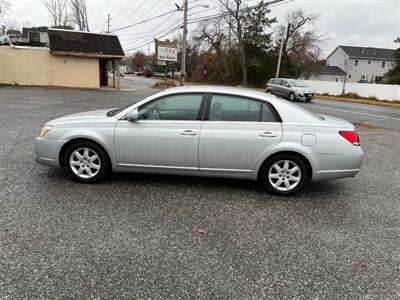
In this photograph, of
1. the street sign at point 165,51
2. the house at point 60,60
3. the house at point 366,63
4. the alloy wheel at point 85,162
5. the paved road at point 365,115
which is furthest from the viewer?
the house at point 366,63

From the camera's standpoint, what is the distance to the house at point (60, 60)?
72.9ft

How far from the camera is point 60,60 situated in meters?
23.2

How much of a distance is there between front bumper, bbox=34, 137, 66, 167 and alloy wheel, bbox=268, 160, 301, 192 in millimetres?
3038

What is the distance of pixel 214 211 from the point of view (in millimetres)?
4043

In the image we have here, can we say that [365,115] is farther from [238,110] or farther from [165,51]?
[165,51]

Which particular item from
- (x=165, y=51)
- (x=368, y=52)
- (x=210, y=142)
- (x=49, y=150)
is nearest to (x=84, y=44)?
(x=165, y=51)

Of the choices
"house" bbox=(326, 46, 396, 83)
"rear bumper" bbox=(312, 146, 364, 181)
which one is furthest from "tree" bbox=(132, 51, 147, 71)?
"rear bumper" bbox=(312, 146, 364, 181)

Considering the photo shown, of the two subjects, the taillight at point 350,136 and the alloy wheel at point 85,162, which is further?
the alloy wheel at point 85,162

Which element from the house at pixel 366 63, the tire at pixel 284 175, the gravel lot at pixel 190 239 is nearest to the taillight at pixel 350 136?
the tire at pixel 284 175

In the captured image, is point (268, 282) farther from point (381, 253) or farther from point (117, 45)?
point (117, 45)

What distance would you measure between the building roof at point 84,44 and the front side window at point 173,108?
20.9 m

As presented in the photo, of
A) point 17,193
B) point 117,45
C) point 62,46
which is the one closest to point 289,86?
point 117,45

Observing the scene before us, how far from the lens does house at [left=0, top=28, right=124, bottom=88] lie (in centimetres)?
2223

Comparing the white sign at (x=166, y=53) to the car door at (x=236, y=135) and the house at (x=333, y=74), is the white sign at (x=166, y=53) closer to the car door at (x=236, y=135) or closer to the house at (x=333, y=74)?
the car door at (x=236, y=135)
